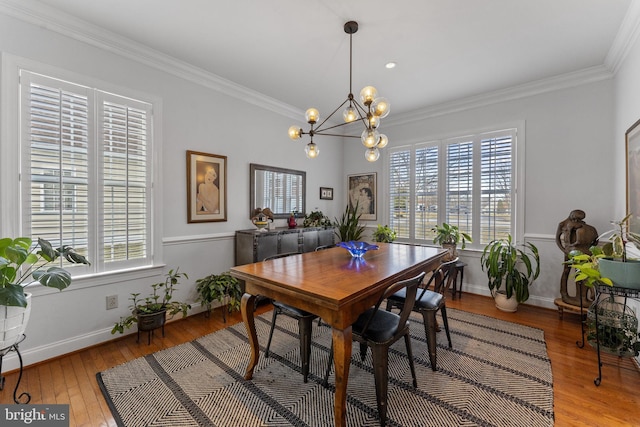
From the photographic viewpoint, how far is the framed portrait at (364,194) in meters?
5.00

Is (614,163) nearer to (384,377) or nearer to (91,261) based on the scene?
(384,377)

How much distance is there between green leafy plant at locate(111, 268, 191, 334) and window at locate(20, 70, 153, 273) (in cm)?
30

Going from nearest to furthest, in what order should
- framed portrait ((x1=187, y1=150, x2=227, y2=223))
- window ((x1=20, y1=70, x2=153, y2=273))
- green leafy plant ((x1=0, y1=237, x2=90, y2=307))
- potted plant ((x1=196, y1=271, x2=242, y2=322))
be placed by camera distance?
1. green leafy plant ((x1=0, y1=237, x2=90, y2=307))
2. window ((x1=20, y1=70, x2=153, y2=273))
3. potted plant ((x1=196, y1=271, x2=242, y2=322))
4. framed portrait ((x1=187, y1=150, x2=227, y2=223))

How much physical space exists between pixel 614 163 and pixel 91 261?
18.0ft

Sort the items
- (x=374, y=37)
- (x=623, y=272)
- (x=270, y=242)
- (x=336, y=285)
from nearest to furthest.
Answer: (x=336, y=285) < (x=623, y=272) < (x=374, y=37) < (x=270, y=242)

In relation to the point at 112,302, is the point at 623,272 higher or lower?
higher

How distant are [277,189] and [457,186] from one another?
273 centimetres

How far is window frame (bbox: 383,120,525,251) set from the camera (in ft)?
11.8

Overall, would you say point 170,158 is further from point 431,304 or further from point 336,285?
point 431,304

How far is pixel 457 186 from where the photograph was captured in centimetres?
409

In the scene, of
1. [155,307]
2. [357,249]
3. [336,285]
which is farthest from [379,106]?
[155,307]

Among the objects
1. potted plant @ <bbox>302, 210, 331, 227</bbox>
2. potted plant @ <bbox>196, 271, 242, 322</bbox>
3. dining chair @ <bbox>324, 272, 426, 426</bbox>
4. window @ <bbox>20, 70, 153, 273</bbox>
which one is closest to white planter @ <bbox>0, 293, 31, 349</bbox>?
window @ <bbox>20, 70, 153, 273</bbox>

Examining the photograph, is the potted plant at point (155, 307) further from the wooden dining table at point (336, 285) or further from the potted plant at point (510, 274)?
the potted plant at point (510, 274)

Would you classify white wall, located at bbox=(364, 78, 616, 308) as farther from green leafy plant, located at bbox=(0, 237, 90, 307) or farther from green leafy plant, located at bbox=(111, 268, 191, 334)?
green leafy plant, located at bbox=(0, 237, 90, 307)
